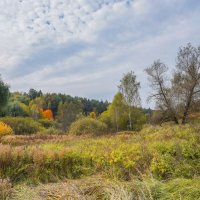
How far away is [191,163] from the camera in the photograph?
669 centimetres

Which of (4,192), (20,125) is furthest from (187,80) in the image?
(4,192)

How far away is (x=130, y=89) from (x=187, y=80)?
6807 mm

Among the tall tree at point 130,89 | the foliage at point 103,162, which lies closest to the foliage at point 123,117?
the tall tree at point 130,89

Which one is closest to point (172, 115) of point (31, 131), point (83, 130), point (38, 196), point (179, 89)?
point (179, 89)

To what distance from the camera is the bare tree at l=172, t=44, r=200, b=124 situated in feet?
71.8

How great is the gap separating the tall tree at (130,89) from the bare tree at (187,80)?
5.24 meters

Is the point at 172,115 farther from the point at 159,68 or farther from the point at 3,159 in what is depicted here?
the point at 3,159

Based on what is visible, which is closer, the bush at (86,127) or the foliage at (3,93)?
the bush at (86,127)

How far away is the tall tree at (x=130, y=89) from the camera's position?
27609 mm

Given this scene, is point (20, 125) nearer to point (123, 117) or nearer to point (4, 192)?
point (123, 117)

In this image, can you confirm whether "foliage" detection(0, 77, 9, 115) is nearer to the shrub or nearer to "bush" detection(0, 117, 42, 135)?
"bush" detection(0, 117, 42, 135)

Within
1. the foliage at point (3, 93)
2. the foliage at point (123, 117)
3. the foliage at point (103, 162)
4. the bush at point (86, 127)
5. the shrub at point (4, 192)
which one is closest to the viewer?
the shrub at point (4, 192)

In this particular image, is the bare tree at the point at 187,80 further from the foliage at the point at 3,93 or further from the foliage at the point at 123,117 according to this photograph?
the foliage at the point at 3,93

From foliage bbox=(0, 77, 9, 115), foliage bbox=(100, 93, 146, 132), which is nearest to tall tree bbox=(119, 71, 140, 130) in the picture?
foliage bbox=(100, 93, 146, 132)
